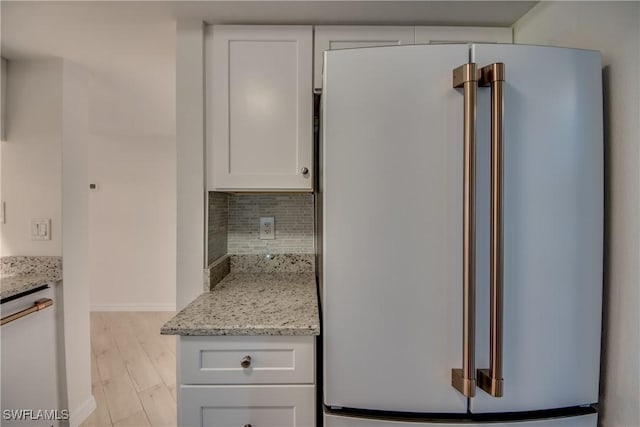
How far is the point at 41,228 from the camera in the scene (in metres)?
1.68

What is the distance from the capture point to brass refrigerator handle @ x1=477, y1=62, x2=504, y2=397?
0.80m

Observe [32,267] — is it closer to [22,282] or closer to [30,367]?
[22,282]

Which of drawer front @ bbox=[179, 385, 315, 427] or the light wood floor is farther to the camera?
the light wood floor

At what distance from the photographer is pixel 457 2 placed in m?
1.24

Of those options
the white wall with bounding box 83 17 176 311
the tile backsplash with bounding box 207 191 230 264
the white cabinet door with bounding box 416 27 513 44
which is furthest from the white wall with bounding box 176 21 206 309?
the white wall with bounding box 83 17 176 311

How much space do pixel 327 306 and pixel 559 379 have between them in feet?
2.34

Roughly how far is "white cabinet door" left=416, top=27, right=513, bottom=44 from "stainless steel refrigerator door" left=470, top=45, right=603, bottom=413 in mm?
593

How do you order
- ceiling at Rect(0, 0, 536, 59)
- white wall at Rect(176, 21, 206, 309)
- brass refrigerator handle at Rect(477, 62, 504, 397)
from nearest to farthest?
brass refrigerator handle at Rect(477, 62, 504, 397) < ceiling at Rect(0, 0, 536, 59) < white wall at Rect(176, 21, 206, 309)

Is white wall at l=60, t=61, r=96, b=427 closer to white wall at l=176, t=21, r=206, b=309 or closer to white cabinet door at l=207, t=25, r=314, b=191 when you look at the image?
white wall at l=176, t=21, r=206, b=309

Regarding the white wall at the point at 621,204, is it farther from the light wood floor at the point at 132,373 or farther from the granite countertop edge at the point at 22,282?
the granite countertop edge at the point at 22,282

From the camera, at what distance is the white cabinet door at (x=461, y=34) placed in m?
1.36

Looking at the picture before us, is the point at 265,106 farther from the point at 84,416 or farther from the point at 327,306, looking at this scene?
the point at 84,416

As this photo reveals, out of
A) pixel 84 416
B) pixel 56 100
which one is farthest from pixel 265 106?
pixel 84 416

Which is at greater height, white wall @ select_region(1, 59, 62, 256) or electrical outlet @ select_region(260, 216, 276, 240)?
white wall @ select_region(1, 59, 62, 256)
